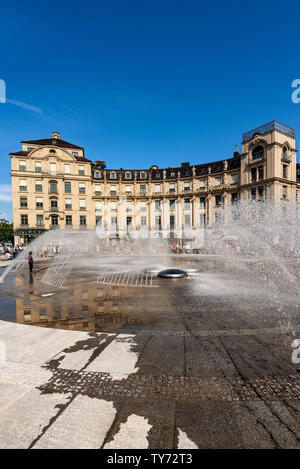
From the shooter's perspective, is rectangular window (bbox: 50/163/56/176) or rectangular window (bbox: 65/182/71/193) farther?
rectangular window (bbox: 65/182/71/193)

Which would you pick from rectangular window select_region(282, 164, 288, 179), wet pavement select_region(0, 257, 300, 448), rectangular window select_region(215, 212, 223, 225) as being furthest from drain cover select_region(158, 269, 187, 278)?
rectangular window select_region(282, 164, 288, 179)

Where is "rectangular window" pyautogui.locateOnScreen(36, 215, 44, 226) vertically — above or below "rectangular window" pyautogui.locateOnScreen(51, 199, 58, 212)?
below

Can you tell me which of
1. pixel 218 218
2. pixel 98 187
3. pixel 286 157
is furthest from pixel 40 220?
pixel 286 157

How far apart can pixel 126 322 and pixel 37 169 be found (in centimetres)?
4650

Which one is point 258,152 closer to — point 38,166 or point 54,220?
point 54,220

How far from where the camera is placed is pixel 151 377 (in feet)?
13.4

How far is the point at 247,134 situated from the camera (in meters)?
40.0

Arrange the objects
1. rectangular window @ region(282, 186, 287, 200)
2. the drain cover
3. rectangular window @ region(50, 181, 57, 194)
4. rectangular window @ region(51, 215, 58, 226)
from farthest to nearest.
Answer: rectangular window @ region(51, 215, 58, 226), rectangular window @ region(50, 181, 57, 194), rectangular window @ region(282, 186, 287, 200), the drain cover

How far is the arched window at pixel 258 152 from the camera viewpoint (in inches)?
1491

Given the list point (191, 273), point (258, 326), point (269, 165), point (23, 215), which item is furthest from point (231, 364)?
point (23, 215)

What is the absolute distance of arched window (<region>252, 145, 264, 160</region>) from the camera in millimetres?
37875

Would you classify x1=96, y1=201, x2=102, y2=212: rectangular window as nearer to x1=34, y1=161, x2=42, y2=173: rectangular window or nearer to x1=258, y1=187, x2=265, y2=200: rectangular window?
x1=34, y1=161, x2=42, y2=173: rectangular window

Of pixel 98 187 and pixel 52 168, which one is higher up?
pixel 52 168

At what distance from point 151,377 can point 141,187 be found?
1997 inches
